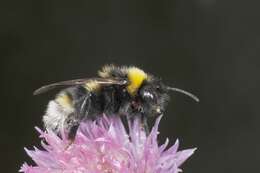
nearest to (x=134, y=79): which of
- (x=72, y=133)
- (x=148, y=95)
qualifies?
(x=148, y=95)

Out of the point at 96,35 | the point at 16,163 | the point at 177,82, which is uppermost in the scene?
the point at 96,35

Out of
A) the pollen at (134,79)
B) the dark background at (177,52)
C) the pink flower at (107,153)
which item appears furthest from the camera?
the dark background at (177,52)

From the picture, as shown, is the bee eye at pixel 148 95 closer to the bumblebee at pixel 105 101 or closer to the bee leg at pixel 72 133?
the bumblebee at pixel 105 101

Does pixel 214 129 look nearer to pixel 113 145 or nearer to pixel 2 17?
pixel 2 17

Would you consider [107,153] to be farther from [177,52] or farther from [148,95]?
[177,52]

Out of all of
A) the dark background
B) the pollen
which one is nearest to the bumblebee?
the pollen

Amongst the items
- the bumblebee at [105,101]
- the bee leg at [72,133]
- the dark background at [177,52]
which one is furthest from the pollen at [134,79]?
the dark background at [177,52]

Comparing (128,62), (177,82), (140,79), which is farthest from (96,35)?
(140,79)
